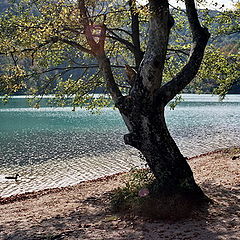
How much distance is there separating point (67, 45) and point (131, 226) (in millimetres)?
10800

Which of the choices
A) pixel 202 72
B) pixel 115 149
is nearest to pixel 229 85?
pixel 202 72

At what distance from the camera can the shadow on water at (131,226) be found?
809 centimetres

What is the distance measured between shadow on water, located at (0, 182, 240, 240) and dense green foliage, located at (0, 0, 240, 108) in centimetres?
616

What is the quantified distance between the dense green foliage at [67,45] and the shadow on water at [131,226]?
6156mm

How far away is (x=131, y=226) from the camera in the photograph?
29.2 feet

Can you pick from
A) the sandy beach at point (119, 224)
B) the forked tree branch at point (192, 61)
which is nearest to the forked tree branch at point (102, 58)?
the forked tree branch at point (192, 61)

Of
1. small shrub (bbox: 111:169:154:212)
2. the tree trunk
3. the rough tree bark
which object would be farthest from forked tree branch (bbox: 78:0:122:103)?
small shrub (bbox: 111:169:154:212)

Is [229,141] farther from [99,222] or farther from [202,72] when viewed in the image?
[99,222]

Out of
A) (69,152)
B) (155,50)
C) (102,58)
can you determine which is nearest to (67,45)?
(102,58)

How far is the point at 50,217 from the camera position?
36.2ft

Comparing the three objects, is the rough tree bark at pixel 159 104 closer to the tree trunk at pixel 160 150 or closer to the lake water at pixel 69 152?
the tree trunk at pixel 160 150

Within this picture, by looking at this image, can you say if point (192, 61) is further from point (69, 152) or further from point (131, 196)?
point (69, 152)

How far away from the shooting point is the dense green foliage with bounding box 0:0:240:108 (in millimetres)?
11781

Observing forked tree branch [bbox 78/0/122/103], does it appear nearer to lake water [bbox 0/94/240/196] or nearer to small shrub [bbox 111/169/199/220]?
small shrub [bbox 111/169/199/220]
